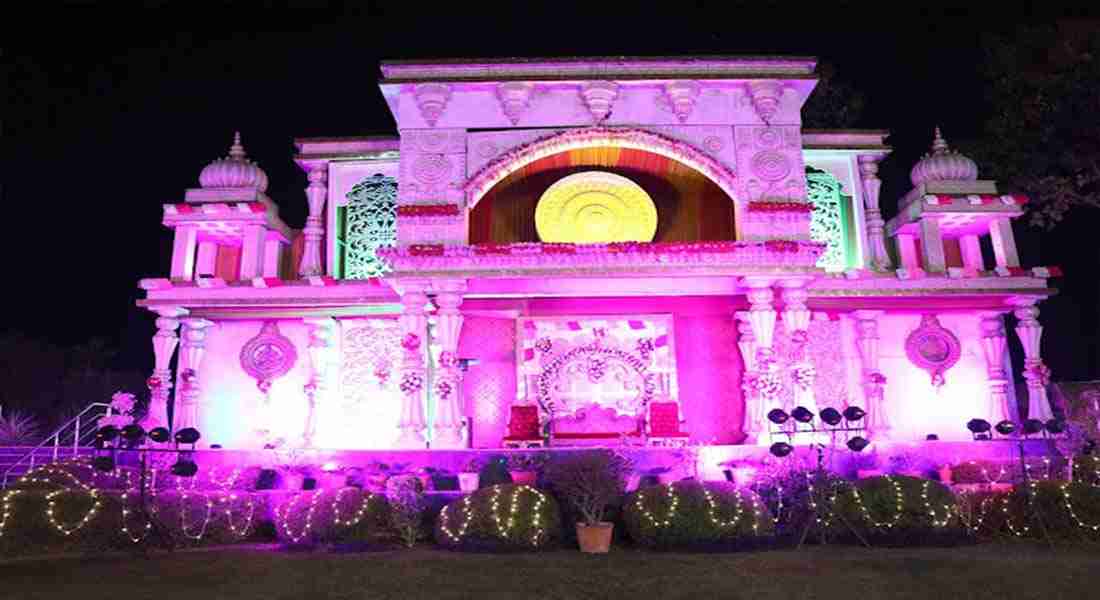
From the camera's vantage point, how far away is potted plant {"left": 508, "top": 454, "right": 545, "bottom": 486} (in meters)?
10.4

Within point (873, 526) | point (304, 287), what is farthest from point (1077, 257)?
point (304, 287)

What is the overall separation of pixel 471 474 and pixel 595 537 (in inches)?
110

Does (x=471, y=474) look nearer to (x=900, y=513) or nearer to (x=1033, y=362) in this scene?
(x=900, y=513)

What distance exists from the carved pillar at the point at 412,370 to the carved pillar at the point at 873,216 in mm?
8929

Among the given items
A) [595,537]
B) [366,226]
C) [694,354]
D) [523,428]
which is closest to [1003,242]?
[694,354]

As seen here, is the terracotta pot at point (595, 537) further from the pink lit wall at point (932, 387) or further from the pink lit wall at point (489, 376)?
the pink lit wall at point (932, 387)

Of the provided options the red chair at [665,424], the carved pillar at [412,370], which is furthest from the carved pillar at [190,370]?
the red chair at [665,424]

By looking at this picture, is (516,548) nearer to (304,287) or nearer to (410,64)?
(304,287)

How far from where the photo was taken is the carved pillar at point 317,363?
563 inches

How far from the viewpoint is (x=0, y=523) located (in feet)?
28.8

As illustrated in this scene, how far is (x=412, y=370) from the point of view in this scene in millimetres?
12859

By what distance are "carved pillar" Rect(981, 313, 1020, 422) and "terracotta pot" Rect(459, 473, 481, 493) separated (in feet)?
33.3

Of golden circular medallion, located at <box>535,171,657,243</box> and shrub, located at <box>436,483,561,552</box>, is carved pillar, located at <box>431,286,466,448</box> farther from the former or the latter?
shrub, located at <box>436,483,561,552</box>

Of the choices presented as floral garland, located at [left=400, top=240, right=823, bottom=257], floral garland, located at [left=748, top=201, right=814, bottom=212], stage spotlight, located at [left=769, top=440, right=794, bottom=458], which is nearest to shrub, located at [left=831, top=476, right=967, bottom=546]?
stage spotlight, located at [left=769, top=440, right=794, bottom=458]
